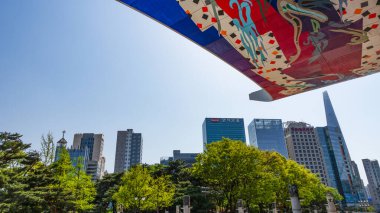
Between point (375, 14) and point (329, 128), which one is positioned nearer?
point (375, 14)

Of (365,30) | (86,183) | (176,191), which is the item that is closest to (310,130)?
(176,191)

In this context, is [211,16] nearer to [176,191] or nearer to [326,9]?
[326,9]

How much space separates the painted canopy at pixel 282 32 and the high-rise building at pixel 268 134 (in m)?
177

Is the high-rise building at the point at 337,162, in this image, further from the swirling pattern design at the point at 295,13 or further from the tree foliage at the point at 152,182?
the swirling pattern design at the point at 295,13

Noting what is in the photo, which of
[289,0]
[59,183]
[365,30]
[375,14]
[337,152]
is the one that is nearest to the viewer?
[289,0]

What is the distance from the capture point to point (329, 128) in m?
142

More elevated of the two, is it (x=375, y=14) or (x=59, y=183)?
(x=375, y=14)

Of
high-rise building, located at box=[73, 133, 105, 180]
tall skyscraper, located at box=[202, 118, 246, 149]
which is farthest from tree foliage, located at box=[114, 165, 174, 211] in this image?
high-rise building, located at box=[73, 133, 105, 180]

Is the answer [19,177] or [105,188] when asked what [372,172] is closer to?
[105,188]

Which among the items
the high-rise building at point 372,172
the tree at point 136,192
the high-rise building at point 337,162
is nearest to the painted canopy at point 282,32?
the tree at point 136,192

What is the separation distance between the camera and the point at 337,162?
13538 cm

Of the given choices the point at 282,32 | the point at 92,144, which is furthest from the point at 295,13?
the point at 92,144

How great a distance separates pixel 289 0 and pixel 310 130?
151806 millimetres

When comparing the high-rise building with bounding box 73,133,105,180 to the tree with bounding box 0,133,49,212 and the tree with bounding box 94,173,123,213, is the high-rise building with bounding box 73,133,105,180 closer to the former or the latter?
the tree with bounding box 94,173,123,213
